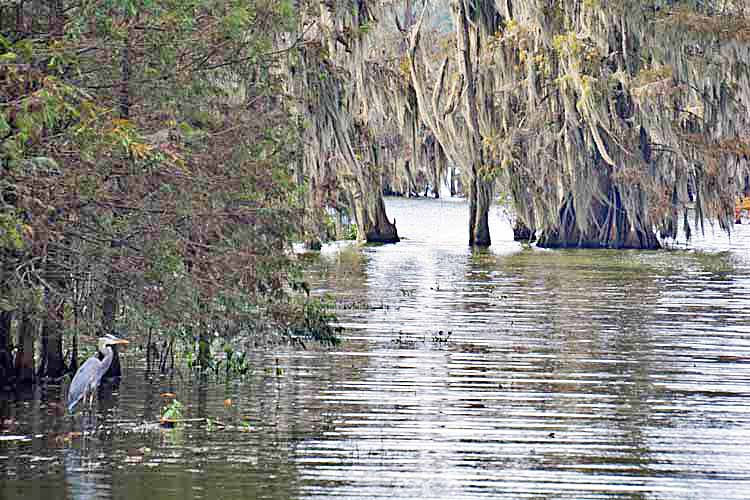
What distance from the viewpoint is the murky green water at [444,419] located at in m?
7.71

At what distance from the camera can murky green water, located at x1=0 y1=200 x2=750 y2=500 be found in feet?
25.3

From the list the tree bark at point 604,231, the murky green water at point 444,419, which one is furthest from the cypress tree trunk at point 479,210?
the murky green water at point 444,419

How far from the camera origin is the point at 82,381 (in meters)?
9.45

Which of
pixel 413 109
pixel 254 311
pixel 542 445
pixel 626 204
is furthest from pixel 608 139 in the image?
pixel 542 445

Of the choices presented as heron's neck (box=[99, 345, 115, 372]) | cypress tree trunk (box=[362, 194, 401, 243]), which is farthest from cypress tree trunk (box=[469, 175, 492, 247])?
heron's neck (box=[99, 345, 115, 372])

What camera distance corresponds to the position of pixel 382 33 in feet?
104

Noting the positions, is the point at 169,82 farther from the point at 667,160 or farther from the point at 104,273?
the point at 667,160

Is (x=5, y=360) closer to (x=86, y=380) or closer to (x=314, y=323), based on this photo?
(x=86, y=380)

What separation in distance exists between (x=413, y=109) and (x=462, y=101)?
1.68 m

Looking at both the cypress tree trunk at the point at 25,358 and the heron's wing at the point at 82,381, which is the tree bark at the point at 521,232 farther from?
the heron's wing at the point at 82,381

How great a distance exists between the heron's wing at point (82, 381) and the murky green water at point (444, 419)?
168mm

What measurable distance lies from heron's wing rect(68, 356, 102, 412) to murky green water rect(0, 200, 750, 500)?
0.17 m

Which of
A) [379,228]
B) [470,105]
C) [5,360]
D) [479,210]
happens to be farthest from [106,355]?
[379,228]

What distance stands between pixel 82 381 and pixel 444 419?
2.24 m
